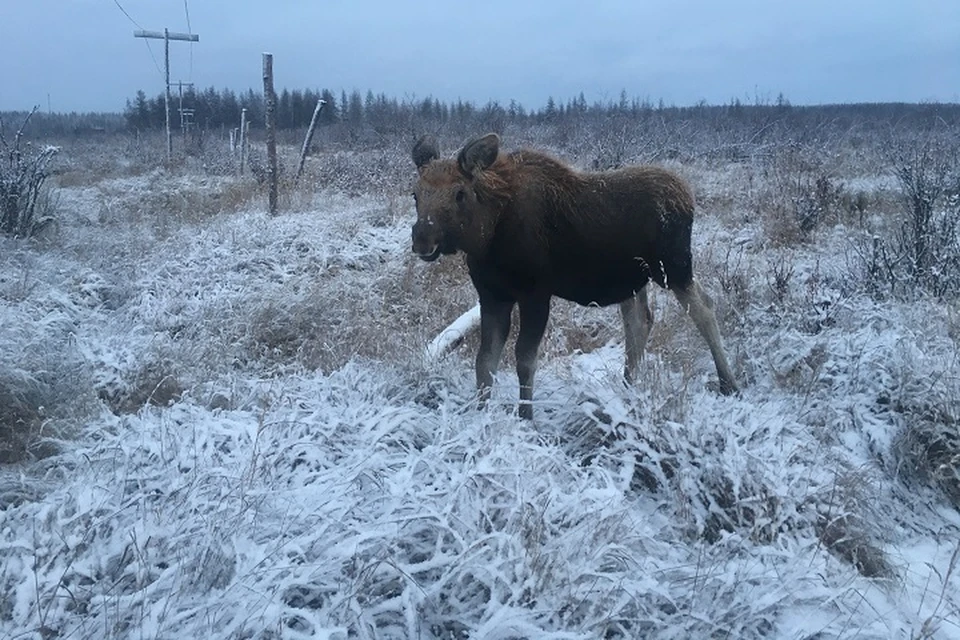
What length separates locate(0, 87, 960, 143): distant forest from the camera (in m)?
33.0

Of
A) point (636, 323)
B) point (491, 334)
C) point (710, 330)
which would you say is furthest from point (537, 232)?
point (710, 330)

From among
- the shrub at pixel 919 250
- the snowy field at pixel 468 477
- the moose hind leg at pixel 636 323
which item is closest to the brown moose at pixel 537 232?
the moose hind leg at pixel 636 323

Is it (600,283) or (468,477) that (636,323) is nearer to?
(600,283)

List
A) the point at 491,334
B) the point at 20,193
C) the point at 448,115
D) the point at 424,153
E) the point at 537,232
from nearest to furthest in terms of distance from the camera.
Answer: the point at 537,232 → the point at 424,153 → the point at 491,334 → the point at 20,193 → the point at 448,115

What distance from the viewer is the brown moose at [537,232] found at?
493 centimetres

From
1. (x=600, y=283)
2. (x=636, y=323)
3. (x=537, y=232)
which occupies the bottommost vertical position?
(x=636, y=323)

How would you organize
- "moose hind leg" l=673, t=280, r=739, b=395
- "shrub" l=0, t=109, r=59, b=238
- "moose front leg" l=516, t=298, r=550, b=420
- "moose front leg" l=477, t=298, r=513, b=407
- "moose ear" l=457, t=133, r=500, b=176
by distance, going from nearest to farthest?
"moose ear" l=457, t=133, r=500, b=176
"moose front leg" l=516, t=298, r=550, b=420
"moose front leg" l=477, t=298, r=513, b=407
"moose hind leg" l=673, t=280, r=739, b=395
"shrub" l=0, t=109, r=59, b=238

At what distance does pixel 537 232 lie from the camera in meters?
5.09

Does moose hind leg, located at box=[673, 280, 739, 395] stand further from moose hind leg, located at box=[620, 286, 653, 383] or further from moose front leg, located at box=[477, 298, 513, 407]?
moose front leg, located at box=[477, 298, 513, 407]

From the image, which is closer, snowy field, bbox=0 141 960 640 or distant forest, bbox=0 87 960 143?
snowy field, bbox=0 141 960 640

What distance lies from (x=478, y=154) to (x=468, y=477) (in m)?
2.11

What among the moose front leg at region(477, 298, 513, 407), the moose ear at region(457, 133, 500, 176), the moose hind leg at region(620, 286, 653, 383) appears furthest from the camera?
the moose hind leg at region(620, 286, 653, 383)

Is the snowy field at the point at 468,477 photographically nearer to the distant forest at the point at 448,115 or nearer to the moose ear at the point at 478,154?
the moose ear at the point at 478,154

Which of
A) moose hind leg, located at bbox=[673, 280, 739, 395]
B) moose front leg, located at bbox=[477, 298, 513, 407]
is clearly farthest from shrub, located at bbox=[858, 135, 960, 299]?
moose front leg, located at bbox=[477, 298, 513, 407]
